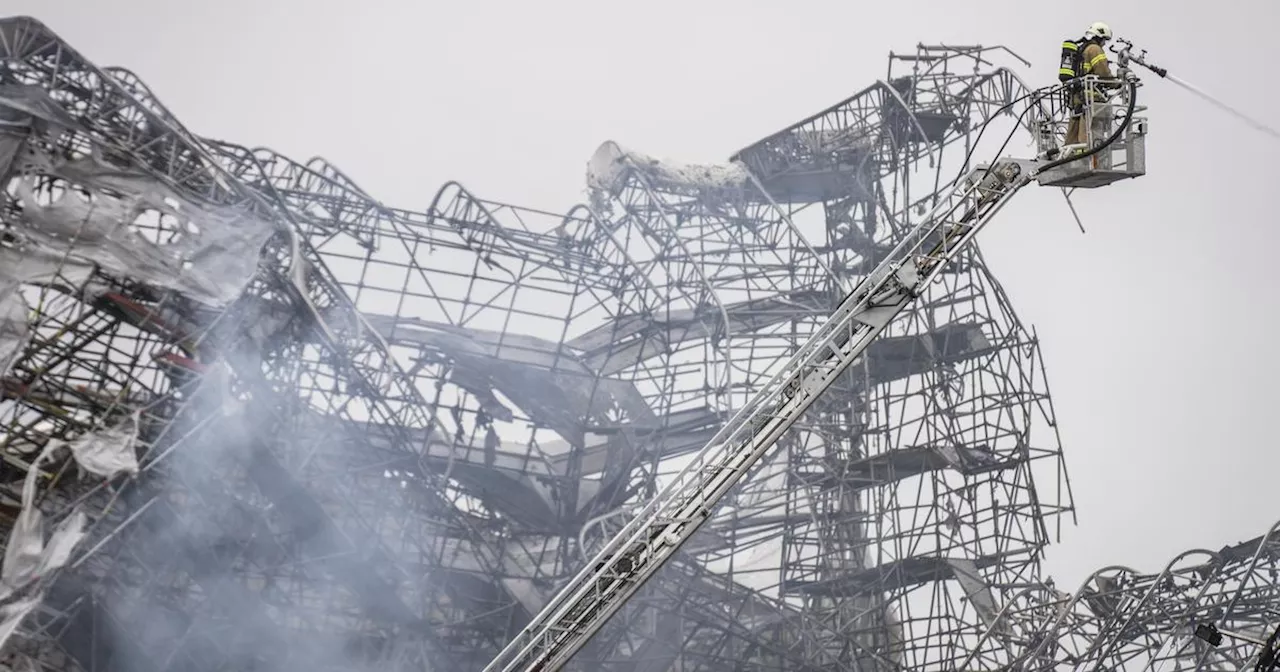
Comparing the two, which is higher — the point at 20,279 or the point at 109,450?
the point at 20,279

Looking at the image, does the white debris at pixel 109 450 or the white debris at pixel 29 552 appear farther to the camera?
the white debris at pixel 109 450

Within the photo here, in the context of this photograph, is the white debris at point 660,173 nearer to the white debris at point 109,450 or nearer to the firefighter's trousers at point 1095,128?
the white debris at point 109,450

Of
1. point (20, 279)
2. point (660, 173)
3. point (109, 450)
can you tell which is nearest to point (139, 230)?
point (20, 279)

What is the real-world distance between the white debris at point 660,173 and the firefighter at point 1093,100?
16.7m

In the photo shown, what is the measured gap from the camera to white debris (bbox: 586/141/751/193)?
31.1 metres

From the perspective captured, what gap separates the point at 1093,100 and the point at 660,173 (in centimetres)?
1738

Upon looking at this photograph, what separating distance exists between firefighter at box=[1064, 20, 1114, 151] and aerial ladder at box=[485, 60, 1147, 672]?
0.07ft

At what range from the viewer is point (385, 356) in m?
26.3

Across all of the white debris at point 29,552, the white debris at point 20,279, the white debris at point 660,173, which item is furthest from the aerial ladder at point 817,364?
the white debris at point 660,173

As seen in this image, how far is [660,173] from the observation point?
31.1 m

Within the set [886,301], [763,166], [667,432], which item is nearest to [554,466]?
[667,432]

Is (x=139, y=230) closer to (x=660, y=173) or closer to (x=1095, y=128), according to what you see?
(x=660, y=173)

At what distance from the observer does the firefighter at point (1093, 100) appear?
14.1m

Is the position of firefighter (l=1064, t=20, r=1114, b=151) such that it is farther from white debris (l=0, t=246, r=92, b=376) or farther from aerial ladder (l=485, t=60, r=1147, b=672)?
white debris (l=0, t=246, r=92, b=376)
